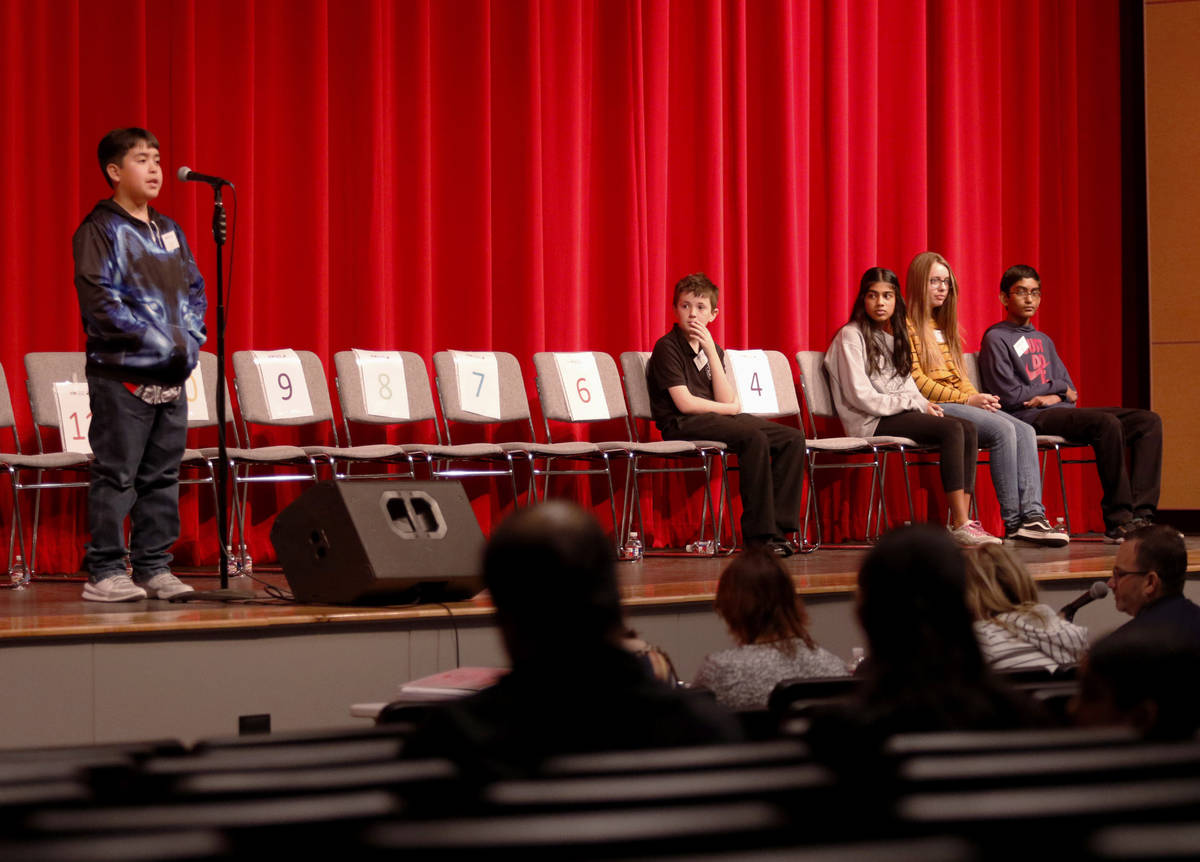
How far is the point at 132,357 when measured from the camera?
379 centimetres

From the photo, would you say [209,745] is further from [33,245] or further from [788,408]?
[788,408]

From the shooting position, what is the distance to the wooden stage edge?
3.33m

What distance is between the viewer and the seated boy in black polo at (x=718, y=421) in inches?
211

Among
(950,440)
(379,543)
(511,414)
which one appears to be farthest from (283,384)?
(950,440)

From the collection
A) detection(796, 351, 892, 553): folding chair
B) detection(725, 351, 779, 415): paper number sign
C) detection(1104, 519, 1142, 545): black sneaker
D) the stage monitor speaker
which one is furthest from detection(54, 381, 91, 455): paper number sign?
detection(1104, 519, 1142, 545): black sneaker

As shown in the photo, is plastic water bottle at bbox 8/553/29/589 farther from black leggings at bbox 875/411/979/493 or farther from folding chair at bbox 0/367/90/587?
black leggings at bbox 875/411/979/493

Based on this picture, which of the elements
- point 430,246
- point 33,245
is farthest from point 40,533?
point 430,246

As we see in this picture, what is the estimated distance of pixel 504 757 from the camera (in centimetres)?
110

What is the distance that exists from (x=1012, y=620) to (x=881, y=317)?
3436 millimetres

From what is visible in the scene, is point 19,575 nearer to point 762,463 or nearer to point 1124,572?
point 762,463

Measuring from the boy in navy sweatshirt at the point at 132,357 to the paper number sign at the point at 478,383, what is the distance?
172cm

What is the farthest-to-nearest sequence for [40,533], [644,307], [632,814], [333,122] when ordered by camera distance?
[644,307] < [333,122] < [40,533] < [632,814]

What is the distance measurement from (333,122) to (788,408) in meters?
2.44

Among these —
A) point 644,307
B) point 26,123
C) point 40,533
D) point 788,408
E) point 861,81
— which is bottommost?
point 40,533
